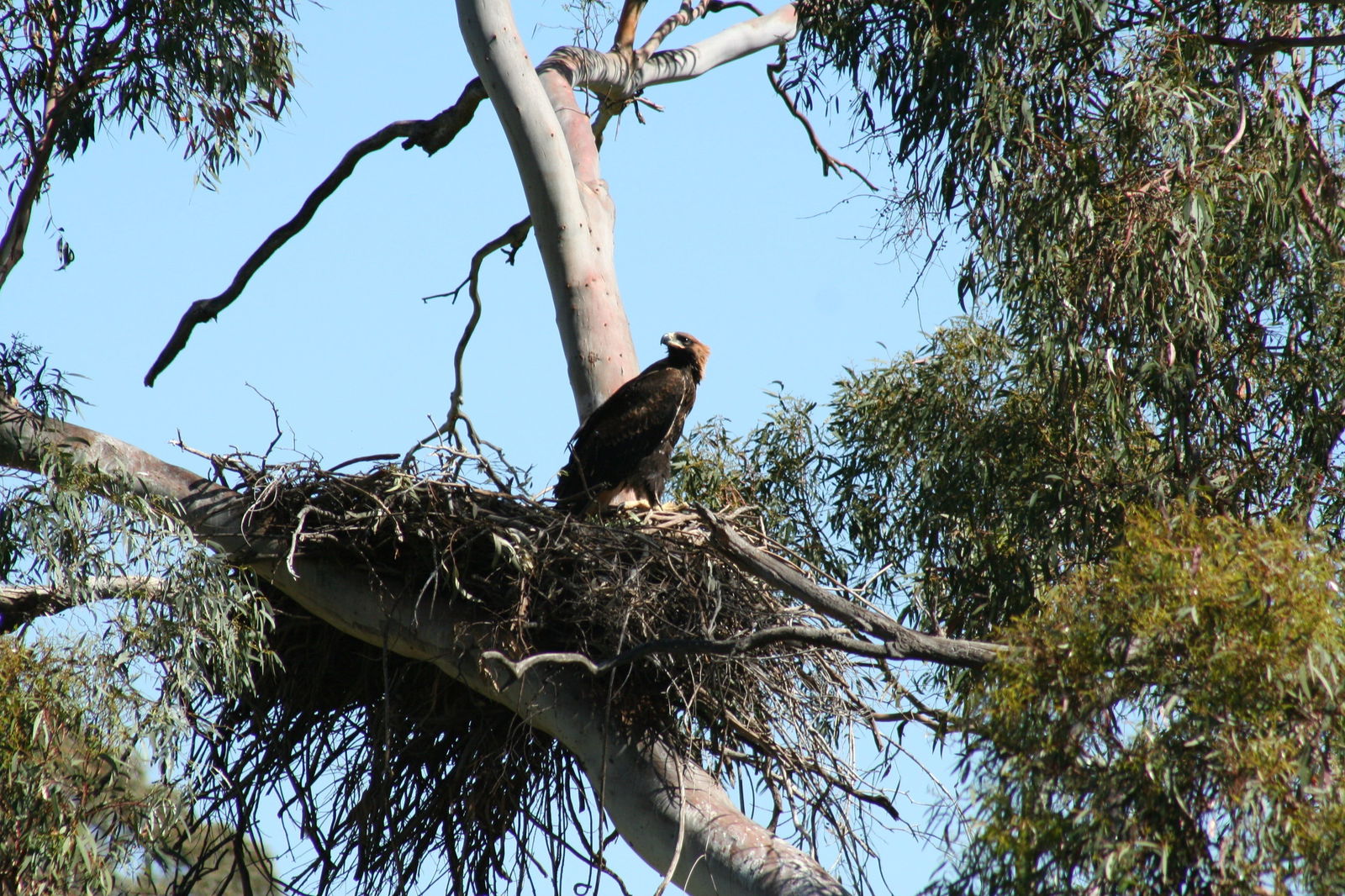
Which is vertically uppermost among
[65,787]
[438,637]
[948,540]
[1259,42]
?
[1259,42]

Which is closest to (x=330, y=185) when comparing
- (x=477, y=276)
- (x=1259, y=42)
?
(x=477, y=276)

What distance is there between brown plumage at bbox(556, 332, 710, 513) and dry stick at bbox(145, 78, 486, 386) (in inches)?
87.5

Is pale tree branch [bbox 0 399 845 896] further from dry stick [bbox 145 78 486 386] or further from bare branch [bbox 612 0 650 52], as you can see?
Result: bare branch [bbox 612 0 650 52]

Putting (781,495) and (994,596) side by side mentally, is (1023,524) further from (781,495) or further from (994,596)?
(781,495)

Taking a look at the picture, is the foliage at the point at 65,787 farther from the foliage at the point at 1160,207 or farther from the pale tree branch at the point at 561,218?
the foliage at the point at 1160,207

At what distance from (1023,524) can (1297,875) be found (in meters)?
4.31

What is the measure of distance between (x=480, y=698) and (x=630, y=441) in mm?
1292

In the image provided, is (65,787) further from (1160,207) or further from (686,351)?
(1160,207)

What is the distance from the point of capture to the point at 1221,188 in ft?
19.7

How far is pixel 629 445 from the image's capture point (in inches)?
236

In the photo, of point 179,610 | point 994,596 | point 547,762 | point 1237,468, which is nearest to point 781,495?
point 994,596

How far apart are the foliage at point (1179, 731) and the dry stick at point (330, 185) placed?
16.9 ft

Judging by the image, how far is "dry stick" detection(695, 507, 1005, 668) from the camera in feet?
12.6

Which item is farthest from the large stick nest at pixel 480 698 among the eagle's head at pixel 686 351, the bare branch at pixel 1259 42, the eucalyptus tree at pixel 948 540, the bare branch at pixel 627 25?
the bare branch at pixel 627 25
